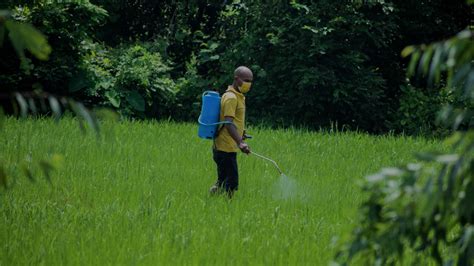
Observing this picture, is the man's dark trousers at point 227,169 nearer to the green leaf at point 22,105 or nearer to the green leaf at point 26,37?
the green leaf at point 22,105

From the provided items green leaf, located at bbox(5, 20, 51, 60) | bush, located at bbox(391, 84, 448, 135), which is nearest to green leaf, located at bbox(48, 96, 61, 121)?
green leaf, located at bbox(5, 20, 51, 60)

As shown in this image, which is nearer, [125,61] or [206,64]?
[125,61]

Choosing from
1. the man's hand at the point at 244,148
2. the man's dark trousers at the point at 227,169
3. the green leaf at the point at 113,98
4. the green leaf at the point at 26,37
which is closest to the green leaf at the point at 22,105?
the green leaf at the point at 26,37

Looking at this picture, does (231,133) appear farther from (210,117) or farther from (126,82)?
(126,82)

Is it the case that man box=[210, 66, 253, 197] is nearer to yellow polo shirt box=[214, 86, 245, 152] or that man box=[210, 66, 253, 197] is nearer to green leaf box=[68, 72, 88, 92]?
yellow polo shirt box=[214, 86, 245, 152]

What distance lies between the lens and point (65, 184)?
289 inches

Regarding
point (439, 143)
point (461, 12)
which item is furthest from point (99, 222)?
point (461, 12)

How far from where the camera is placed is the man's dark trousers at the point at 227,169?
23.2 ft

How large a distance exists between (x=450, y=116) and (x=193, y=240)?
3.33m

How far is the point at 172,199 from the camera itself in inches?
266

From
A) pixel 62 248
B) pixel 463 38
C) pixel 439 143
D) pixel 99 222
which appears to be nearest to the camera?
pixel 463 38

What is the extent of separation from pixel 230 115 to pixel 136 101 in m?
7.51

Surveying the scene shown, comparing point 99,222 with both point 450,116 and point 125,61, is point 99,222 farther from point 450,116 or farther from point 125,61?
point 125,61

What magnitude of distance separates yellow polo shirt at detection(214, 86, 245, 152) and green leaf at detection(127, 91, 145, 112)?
7217 millimetres
